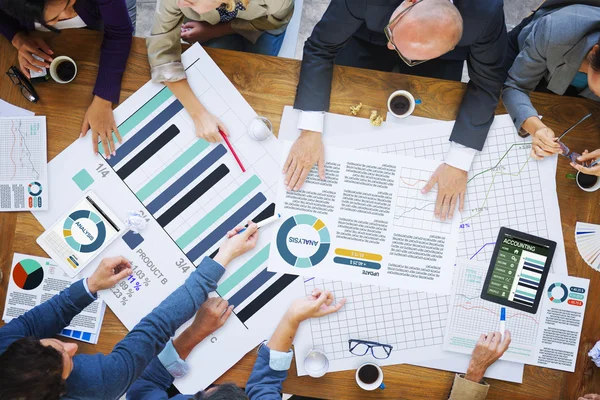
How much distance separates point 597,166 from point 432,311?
72 cm

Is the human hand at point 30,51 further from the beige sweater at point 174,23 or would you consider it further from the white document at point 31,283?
the white document at point 31,283

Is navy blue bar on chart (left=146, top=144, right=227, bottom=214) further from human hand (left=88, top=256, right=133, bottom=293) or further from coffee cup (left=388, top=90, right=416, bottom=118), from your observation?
coffee cup (left=388, top=90, right=416, bottom=118)

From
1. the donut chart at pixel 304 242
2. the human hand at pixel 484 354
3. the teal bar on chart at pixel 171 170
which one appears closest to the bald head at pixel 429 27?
the donut chart at pixel 304 242

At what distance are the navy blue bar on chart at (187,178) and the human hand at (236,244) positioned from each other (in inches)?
9.0

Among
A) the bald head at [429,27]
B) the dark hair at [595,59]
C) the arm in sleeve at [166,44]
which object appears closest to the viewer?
the bald head at [429,27]

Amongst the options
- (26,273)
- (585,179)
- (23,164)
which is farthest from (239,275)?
(585,179)

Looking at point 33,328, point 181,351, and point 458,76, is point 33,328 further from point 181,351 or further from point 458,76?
point 458,76

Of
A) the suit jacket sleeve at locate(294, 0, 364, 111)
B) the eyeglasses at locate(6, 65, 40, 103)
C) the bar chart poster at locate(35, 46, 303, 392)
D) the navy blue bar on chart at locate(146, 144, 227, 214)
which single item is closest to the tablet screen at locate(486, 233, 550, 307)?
the bar chart poster at locate(35, 46, 303, 392)

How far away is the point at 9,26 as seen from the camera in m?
1.64

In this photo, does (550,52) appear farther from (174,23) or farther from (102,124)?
(102,124)

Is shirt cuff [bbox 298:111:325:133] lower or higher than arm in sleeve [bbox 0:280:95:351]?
higher

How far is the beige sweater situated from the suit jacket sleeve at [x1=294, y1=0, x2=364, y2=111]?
0.21 m

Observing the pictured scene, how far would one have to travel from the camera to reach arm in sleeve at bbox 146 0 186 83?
156cm

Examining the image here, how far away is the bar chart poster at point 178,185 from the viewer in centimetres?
167
